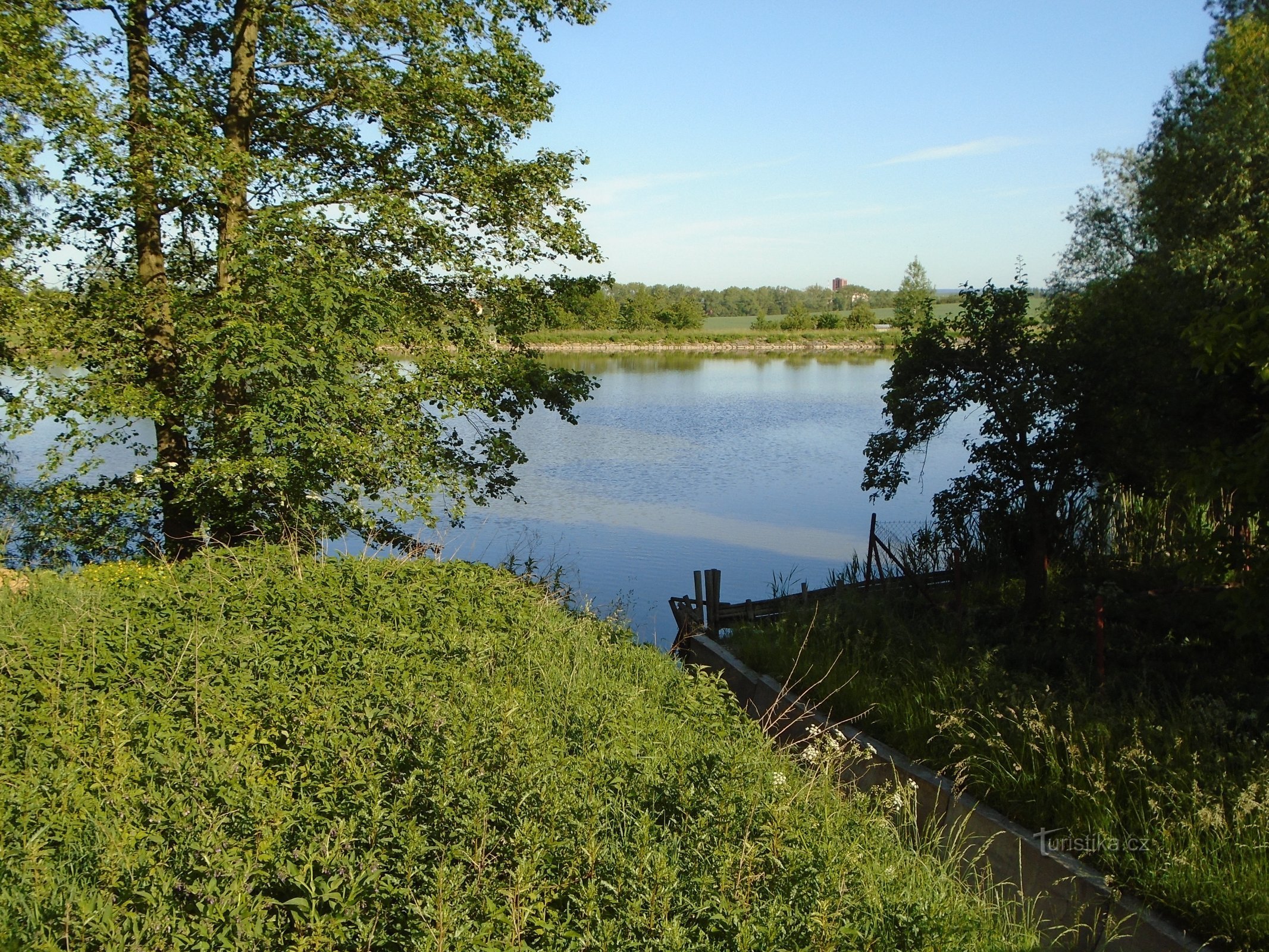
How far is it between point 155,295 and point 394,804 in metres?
9.35

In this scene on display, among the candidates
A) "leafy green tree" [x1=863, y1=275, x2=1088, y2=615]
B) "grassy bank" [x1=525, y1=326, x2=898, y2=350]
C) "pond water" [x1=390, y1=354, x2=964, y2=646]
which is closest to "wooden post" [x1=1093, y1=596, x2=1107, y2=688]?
"leafy green tree" [x1=863, y1=275, x2=1088, y2=615]

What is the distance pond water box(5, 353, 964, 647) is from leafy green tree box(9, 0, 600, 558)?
53.6 inches

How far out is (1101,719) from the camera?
7.09m

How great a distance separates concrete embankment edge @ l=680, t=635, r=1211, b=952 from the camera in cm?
532

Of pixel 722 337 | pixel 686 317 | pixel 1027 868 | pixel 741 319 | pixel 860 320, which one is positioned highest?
pixel 686 317

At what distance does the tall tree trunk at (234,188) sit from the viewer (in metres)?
10.6

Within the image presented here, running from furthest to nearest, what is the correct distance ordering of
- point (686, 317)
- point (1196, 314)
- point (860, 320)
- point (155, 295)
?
point (860, 320)
point (686, 317)
point (155, 295)
point (1196, 314)

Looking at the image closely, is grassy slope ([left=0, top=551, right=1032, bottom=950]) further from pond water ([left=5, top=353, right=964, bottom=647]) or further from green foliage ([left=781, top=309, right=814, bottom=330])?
green foliage ([left=781, top=309, right=814, bottom=330])

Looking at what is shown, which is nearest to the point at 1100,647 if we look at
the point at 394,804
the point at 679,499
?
the point at 394,804

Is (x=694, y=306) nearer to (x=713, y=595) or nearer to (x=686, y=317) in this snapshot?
(x=686, y=317)

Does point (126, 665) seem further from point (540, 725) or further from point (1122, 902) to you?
point (1122, 902)

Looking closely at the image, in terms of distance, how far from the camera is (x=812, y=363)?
75438 mm

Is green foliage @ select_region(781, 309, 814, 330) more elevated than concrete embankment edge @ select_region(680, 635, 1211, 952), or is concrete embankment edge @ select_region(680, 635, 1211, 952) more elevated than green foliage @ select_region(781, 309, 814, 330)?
green foliage @ select_region(781, 309, 814, 330)

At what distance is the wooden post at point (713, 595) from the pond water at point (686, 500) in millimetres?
1389
